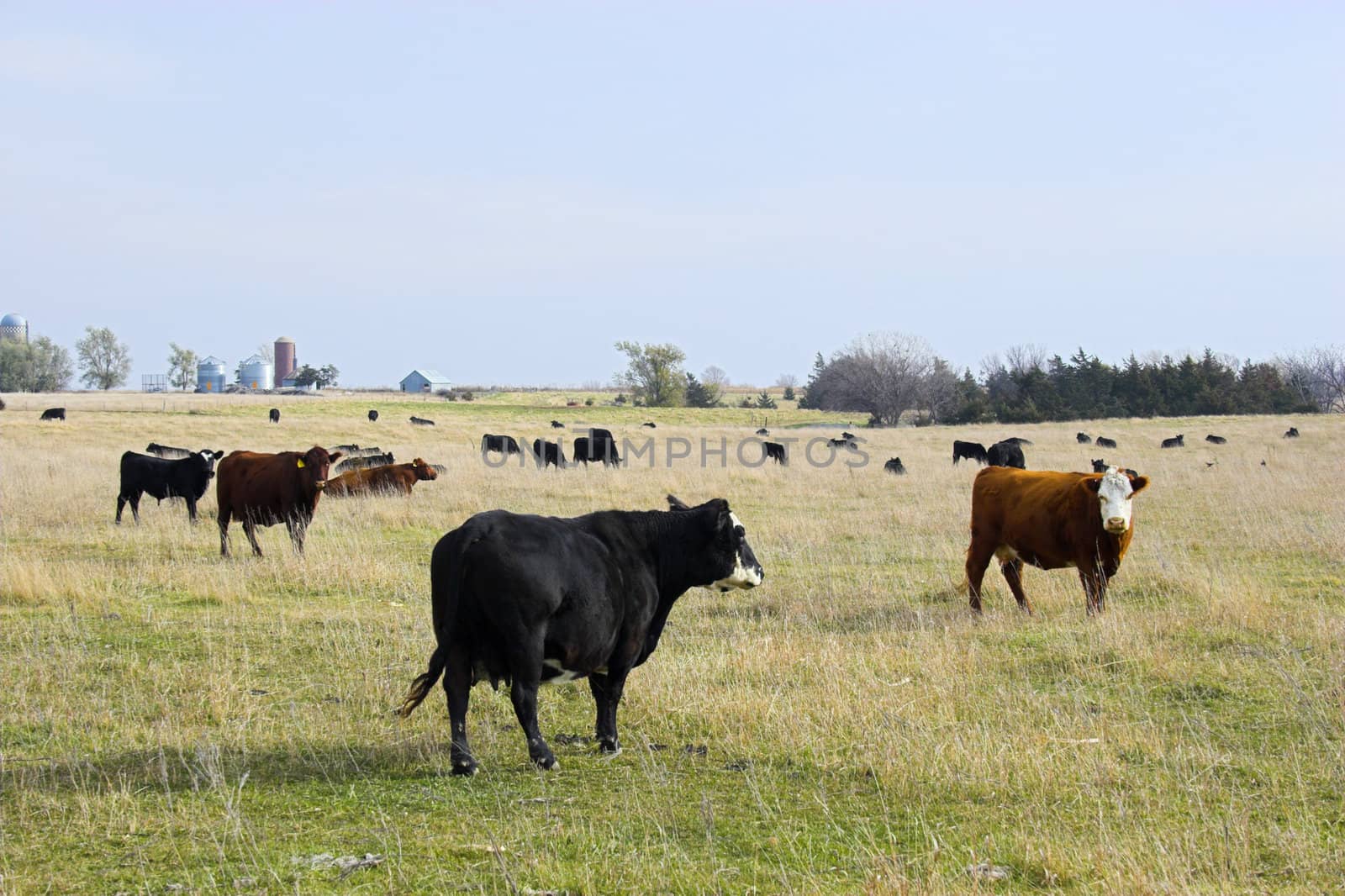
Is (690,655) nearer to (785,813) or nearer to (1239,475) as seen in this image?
(785,813)

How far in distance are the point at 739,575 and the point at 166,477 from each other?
1398 cm

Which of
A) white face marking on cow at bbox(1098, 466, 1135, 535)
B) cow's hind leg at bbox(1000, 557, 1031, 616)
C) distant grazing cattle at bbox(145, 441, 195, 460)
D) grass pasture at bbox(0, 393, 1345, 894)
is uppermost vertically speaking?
white face marking on cow at bbox(1098, 466, 1135, 535)

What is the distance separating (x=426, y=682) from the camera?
6773mm

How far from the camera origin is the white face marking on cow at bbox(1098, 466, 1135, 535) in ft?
36.1

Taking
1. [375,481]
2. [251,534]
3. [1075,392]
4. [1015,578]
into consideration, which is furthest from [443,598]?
[1075,392]

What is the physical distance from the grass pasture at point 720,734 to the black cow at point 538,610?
0.42 metres

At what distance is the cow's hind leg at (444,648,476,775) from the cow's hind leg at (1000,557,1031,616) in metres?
7.08

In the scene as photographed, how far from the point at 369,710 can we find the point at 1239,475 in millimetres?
23806

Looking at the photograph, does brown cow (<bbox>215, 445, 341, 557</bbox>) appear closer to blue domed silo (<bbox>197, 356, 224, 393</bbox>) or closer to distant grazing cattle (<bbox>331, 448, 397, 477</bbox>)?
distant grazing cattle (<bbox>331, 448, 397, 477</bbox>)

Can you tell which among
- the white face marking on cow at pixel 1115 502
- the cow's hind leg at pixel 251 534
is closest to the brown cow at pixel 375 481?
the cow's hind leg at pixel 251 534

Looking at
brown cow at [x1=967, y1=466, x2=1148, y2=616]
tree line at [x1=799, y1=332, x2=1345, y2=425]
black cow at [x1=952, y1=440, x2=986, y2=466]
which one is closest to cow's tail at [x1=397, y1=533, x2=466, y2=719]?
brown cow at [x1=967, y1=466, x2=1148, y2=616]

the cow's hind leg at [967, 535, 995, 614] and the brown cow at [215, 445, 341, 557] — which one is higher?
the brown cow at [215, 445, 341, 557]

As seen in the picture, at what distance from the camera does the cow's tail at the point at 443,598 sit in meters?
6.45

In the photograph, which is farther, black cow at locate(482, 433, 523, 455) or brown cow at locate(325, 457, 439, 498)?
black cow at locate(482, 433, 523, 455)
